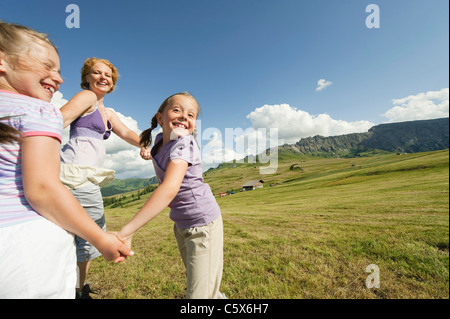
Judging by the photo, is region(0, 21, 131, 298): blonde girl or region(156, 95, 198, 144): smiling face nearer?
region(0, 21, 131, 298): blonde girl

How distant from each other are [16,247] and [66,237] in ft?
0.85

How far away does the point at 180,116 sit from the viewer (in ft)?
8.54

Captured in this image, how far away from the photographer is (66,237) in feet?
4.60

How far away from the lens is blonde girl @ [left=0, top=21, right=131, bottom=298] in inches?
46.1

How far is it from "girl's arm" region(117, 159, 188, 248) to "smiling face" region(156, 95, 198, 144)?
589mm

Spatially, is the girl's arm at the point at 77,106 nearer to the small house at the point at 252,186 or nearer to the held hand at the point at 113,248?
the held hand at the point at 113,248

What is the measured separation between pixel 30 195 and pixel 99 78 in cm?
244

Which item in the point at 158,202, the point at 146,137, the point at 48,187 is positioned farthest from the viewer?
the point at 146,137

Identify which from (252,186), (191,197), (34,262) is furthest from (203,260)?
(252,186)

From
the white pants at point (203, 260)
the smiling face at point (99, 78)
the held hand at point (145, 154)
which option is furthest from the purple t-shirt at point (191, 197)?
the smiling face at point (99, 78)

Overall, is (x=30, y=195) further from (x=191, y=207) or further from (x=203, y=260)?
(x=203, y=260)

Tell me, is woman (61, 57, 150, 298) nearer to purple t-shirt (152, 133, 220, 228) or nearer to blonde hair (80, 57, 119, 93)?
Answer: blonde hair (80, 57, 119, 93)

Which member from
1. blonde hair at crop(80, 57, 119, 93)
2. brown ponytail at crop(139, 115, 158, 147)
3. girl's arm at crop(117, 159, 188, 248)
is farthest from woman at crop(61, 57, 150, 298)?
girl's arm at crop(117, 159, 188, 248)
